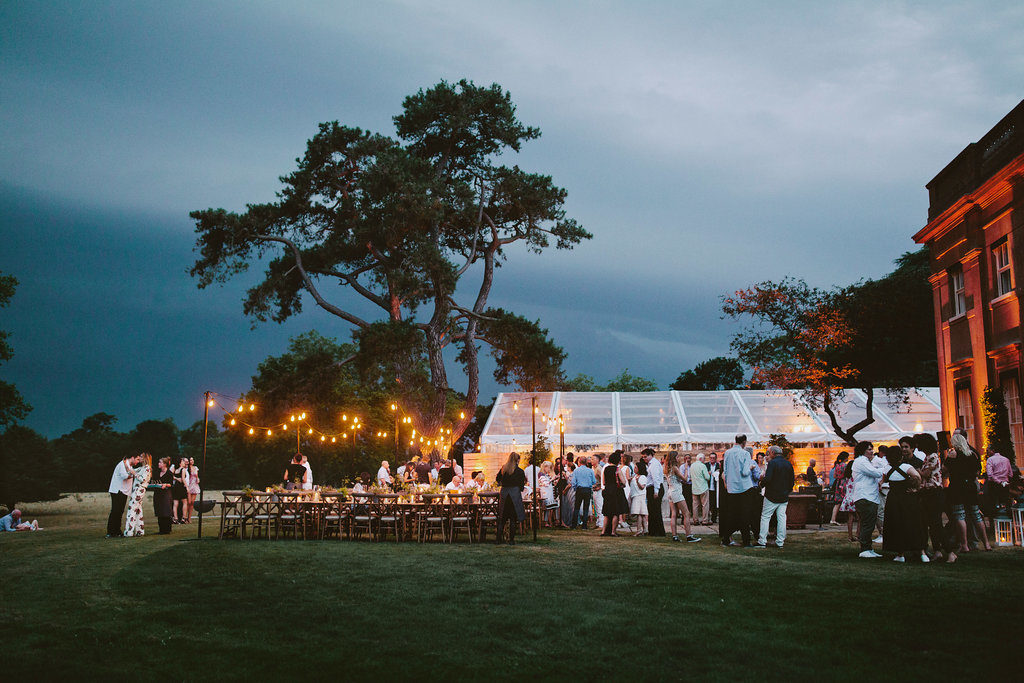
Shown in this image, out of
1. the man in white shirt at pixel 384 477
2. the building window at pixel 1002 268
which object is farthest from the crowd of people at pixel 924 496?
the man in white shirt at pixel 384 477

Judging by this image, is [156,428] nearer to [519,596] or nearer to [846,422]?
[846,422]

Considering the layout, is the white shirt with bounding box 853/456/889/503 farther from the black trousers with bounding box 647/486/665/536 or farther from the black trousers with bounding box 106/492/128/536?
the black trousers with bounding box 106/492/128/536

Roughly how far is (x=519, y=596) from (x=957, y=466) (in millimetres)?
6606

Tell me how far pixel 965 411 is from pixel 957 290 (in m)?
2.70

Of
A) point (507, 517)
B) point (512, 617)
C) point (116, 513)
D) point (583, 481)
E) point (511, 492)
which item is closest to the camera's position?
point (512, 617)

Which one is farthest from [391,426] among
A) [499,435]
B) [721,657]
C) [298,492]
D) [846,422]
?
[721,657]

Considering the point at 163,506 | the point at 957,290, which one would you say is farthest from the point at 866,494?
the point at 163,506

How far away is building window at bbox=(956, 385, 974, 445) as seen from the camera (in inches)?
647

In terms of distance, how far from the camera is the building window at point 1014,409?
1442 centimetres

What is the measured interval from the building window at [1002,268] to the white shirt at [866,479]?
6861 millimetres

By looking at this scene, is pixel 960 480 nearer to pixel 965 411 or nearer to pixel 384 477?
pixel 965 411

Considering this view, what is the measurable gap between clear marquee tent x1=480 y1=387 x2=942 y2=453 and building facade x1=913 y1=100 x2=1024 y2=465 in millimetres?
5918

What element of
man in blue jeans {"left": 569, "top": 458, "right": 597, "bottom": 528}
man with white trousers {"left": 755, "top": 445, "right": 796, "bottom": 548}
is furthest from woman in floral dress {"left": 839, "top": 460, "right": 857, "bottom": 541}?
man in blue jeans {"left": 569, "top": 458, "right": 597, "bottom": 528}

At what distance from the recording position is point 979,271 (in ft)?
51.3
